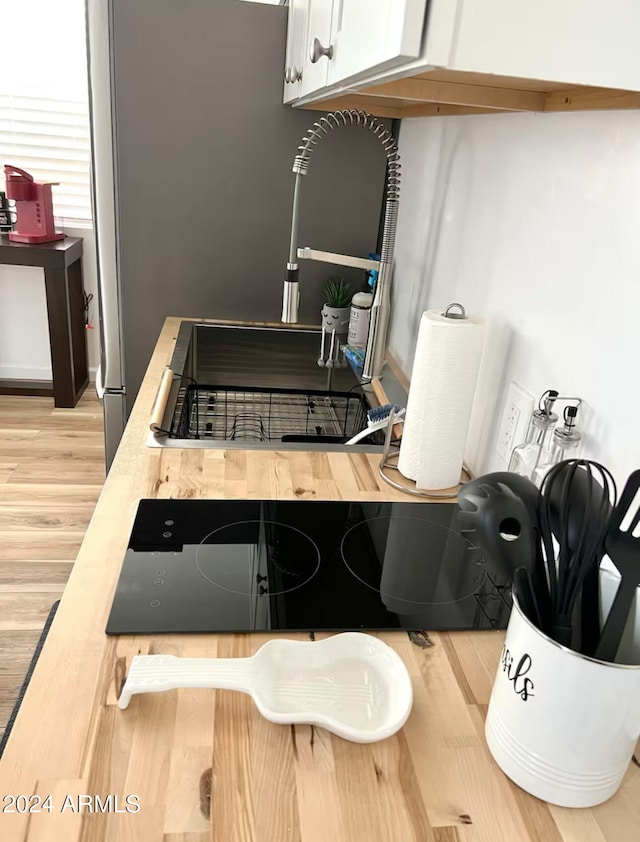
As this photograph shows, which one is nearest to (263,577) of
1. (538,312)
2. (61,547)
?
(538,312)

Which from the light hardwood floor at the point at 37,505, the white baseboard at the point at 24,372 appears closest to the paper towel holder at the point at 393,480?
the light hardwood floor at the point at 37,505

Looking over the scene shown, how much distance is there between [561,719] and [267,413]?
1163 millimetres

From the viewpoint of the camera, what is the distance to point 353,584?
93 centimetres

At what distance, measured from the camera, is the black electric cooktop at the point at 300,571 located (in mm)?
843

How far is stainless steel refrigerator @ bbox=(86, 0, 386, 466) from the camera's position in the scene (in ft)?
5.98

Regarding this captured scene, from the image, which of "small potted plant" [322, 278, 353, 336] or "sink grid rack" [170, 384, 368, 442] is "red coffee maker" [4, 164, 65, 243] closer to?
"small potted plant" [322, 278, 353, 336]

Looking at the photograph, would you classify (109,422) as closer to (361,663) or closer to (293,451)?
(293,451)

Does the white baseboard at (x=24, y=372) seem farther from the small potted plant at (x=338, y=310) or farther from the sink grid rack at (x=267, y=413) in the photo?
the sink grid rack at (x=267, y=413)

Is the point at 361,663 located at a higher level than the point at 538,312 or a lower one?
lower

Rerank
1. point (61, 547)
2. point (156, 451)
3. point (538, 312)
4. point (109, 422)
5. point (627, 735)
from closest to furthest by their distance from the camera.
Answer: point (627, 735)
point (538, 312)
point (156, 451)
point (109, 422)
point (61, 547)

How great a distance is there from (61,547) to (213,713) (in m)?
1.70

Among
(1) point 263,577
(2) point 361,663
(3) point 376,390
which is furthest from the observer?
(3) point 376,390

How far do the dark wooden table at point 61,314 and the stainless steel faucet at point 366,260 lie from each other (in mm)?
1835

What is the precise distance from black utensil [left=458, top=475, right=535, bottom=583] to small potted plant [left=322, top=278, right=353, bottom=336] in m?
1.44
